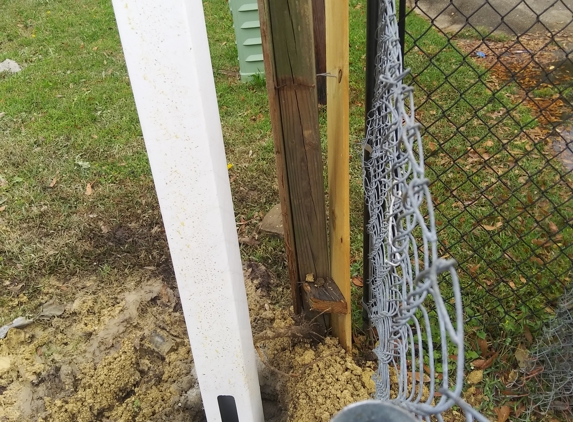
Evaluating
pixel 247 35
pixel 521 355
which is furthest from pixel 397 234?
pixel 247 35

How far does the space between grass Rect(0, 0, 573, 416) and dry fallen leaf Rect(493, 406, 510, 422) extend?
39 centimetres

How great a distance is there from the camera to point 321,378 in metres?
2.12

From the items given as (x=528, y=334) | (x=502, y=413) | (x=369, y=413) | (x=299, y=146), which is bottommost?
(x=502, y=413)

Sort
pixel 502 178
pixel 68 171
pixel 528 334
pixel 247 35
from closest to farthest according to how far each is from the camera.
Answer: pixel 528 334 < pixel 502 178 < pixel 68 171 < pixel 247 35

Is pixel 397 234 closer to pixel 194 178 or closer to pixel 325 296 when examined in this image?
pixel 194 178

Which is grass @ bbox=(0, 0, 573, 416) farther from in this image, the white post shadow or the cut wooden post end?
the white post shadow

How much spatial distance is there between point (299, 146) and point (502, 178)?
89.7 inches

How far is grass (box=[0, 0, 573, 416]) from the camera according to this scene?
107 inches

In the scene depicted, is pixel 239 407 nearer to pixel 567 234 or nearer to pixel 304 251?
pixel 304 251

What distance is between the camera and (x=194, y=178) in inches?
54.7

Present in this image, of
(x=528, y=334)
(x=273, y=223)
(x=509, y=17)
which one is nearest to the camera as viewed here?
(x=528, y=334)

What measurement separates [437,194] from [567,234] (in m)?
0.84

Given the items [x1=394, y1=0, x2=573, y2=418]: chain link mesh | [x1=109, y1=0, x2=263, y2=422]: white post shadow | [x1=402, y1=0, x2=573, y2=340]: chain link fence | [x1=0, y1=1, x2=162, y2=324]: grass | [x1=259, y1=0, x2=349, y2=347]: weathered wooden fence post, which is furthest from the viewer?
[x1=0, y1=1, x2=162, y2=324]: grass

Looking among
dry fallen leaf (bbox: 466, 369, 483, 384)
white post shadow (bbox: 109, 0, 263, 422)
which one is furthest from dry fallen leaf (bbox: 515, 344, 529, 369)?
white post shadow (bbox: 109, 0, 263, 422)
